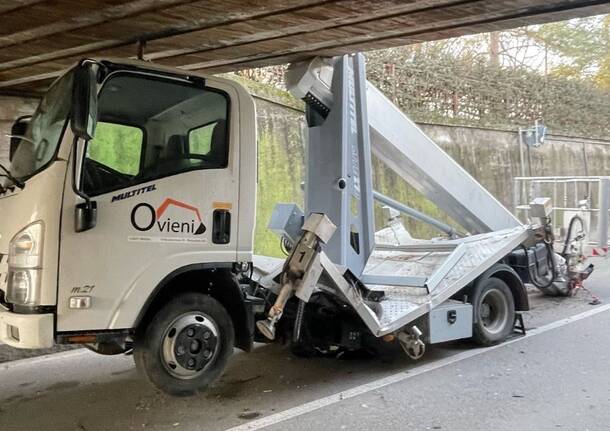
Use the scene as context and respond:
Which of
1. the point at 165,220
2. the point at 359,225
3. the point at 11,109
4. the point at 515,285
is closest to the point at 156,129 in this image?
the point at 165,220

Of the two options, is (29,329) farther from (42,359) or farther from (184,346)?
(42,359)

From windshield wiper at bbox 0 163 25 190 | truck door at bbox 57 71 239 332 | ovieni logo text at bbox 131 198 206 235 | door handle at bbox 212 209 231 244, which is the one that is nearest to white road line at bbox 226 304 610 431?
truck door at bbox 57 71 239 332

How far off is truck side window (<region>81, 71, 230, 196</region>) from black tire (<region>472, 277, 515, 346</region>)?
3451mm

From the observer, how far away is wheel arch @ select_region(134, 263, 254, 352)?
4.04 metres

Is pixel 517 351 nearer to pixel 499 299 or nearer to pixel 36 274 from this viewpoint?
pixel 499 299

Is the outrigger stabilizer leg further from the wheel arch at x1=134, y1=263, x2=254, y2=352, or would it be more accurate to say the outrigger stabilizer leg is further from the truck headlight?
the truck headlight

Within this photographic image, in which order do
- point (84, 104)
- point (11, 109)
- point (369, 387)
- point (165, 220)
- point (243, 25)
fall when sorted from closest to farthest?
1. point (84, 104)
2. point (165, 220)
3. point (243, 25)
4. point (369, 387)
5. point (11, 109)

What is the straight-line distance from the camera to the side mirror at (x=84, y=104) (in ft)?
11.3

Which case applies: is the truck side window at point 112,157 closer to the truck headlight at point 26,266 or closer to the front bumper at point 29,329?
the truck headlight at point 26,266

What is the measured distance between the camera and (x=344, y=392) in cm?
512

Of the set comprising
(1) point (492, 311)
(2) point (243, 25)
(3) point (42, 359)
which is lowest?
(3) point (42, 359)

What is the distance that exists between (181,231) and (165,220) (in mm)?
136

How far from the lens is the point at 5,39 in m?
5.51

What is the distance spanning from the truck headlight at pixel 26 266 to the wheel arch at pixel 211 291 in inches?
27.1
